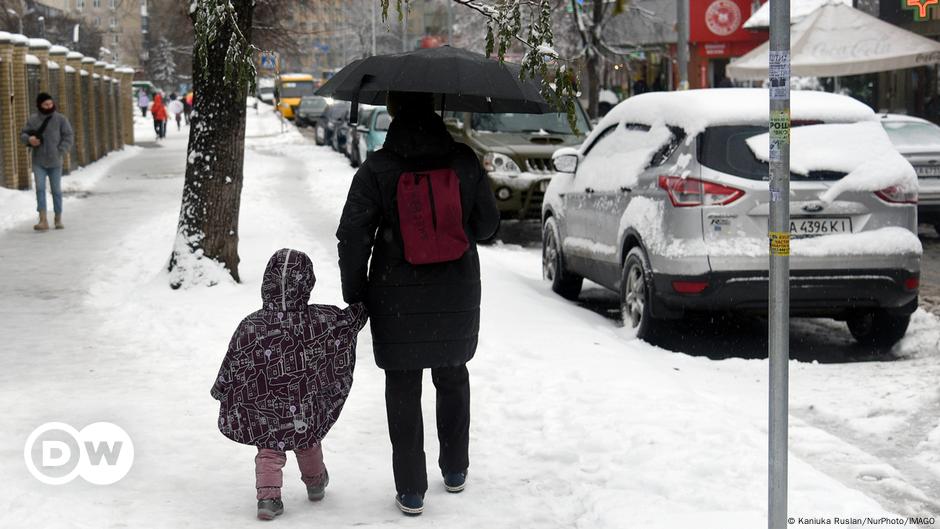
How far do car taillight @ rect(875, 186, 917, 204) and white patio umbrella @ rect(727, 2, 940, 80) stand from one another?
1634 cm

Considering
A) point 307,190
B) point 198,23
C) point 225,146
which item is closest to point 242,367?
point 198,23

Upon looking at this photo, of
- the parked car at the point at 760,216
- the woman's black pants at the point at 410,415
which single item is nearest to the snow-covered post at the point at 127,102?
the parked car at the point at 760,216

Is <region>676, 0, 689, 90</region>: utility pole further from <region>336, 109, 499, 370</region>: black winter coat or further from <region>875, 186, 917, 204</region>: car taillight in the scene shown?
→ <region>336, 109, 499, 370</region>: black winter coat

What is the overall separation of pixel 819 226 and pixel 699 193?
0.80 meters

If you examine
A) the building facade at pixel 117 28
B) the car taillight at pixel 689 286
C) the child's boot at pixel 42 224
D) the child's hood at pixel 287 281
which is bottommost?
the child's boot at pixel 42 224

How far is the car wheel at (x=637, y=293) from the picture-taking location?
28.9 feet

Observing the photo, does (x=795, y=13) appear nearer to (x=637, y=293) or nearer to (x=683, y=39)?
(x=683, y=39)

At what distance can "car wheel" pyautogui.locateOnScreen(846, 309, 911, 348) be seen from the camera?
350 inches

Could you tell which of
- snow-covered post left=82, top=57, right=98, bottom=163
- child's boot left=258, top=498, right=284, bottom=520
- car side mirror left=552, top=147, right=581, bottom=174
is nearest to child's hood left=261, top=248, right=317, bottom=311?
child's boot left=258, top=498, right=284, bottom=520

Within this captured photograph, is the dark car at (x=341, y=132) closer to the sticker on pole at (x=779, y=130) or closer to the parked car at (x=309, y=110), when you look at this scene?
the parked car at (x=309, y=110)

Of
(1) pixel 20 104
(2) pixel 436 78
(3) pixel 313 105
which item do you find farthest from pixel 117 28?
(2) pixel 436 78

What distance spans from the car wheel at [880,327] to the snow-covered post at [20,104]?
658 inches

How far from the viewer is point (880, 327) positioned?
904 centimetres

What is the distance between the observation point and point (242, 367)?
4.94 m
